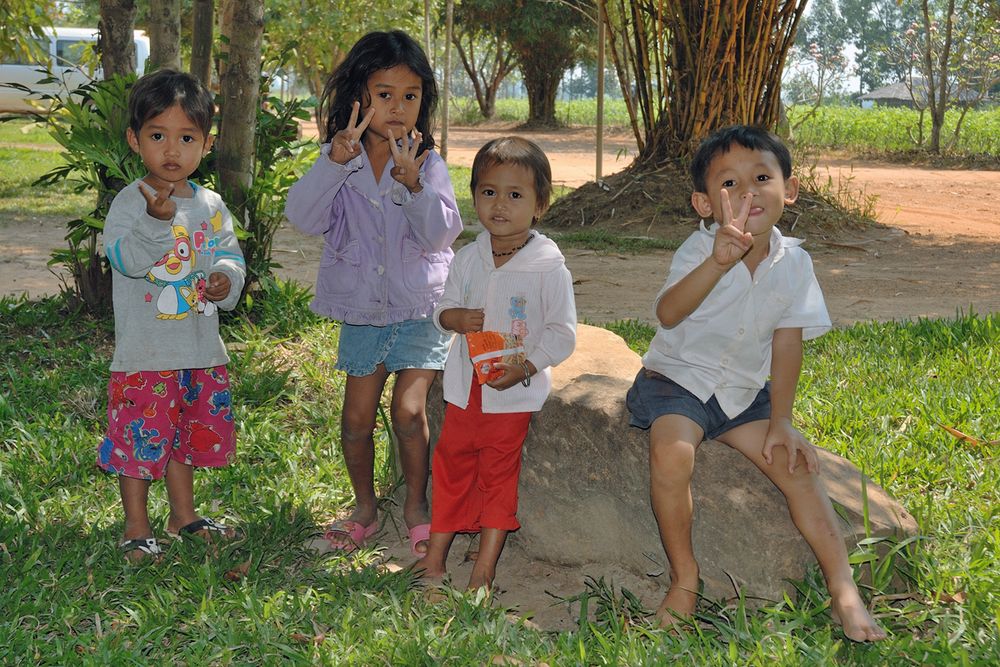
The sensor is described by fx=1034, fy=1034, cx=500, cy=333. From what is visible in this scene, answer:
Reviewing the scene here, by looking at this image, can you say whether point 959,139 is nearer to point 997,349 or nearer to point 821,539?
point 997,349

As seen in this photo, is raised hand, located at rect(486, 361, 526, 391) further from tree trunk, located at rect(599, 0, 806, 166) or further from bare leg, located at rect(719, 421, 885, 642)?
tree trunk, located at rect(599, 0, 806, 166)

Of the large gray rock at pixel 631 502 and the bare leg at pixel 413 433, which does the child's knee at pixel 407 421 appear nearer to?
the bare leg at pixel 413 433

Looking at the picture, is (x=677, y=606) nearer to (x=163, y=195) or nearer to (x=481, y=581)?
(x=481, y=581)

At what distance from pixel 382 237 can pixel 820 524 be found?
1482 millimetres

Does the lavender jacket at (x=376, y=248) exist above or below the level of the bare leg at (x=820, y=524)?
above

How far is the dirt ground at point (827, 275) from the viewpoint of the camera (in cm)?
→ 309

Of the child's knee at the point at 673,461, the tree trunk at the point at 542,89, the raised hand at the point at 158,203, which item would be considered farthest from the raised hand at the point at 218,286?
the tree trunk at the point at 542,89

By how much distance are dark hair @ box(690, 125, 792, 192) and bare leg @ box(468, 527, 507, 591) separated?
1.12 m

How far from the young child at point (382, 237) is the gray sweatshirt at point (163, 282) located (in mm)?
292

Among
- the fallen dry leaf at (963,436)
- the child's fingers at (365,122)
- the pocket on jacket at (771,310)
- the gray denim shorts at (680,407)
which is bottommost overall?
the fallen dry leaf at (963,436)

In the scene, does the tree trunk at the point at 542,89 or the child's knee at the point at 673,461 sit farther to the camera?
the tree trunk at the point at 542,89

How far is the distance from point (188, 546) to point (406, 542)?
0.68 meters

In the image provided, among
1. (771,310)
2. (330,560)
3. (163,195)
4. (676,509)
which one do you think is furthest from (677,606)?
(163,195)

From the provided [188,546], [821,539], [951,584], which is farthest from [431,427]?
[951,584]
